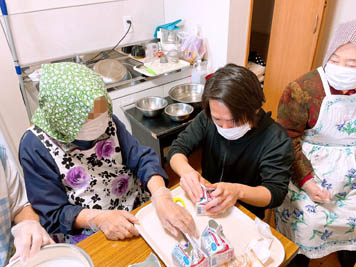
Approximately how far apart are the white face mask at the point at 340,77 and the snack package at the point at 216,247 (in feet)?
3.07

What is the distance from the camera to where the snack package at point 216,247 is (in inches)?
29.7

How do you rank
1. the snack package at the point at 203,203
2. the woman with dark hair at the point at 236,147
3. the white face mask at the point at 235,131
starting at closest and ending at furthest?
the snack package at the point at 203,203, the woman with dark hair at the point at 236,147, the white face mask at the point at 235,131

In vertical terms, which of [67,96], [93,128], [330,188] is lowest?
[330,188]

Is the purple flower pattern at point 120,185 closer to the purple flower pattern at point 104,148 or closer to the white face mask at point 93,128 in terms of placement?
the purple flower pattern at point 104,148

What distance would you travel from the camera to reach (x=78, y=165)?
1.07 m

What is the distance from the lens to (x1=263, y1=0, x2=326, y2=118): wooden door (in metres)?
2.29

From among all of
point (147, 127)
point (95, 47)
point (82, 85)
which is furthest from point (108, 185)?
point (95, 47)

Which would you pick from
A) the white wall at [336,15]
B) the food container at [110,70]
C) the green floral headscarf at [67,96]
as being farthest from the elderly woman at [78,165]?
the white wall at [336,15]

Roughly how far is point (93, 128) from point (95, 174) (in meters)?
0.22

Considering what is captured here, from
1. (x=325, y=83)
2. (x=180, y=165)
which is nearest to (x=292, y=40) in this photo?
(x=325, y=83)

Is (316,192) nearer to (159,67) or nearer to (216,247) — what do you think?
(216,247)

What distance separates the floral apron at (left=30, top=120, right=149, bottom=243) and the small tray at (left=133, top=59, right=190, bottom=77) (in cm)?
120

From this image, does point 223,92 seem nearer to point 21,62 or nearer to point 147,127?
point 147,127

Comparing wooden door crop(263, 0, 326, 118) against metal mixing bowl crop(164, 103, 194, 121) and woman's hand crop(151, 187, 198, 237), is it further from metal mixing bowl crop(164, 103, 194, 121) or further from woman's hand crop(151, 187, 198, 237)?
woman's hand crop(151, 187, 198, 237)
